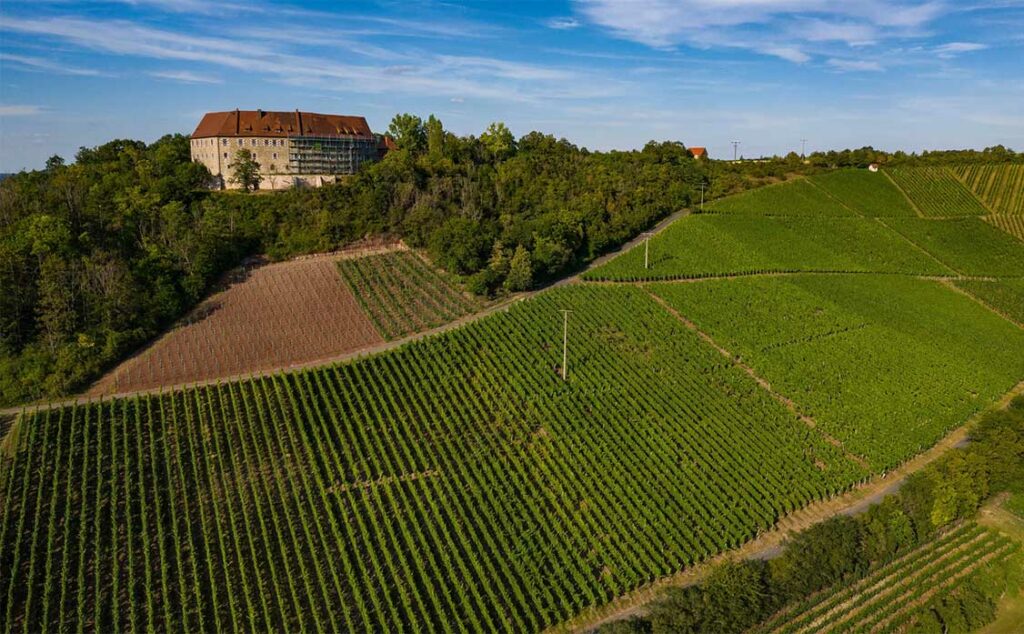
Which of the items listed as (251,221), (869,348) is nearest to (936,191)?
(869,348)

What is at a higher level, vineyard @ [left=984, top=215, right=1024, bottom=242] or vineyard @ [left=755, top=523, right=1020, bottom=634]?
vineyard @ [left=984, top=215, right=1024, bottom=242]

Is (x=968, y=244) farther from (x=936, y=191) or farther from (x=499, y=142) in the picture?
(x=499, y=142)

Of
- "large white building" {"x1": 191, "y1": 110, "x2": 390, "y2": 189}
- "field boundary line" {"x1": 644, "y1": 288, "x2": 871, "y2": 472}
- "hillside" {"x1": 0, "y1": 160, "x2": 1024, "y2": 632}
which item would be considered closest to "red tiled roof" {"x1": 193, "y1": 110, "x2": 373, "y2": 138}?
"large white building" {"x1": 191, "y1": 110, "x2": 390, "y2": 189}

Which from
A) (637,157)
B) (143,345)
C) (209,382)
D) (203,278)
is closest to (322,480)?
(209,382)

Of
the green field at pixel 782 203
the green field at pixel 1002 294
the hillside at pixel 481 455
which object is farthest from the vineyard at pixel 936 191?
the hillside at pixel 481 455

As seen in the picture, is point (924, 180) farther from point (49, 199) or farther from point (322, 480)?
point (49, 199)

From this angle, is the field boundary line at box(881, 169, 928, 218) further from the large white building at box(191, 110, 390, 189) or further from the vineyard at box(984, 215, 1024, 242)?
the large white building at box(191, 110, 390, 189)
